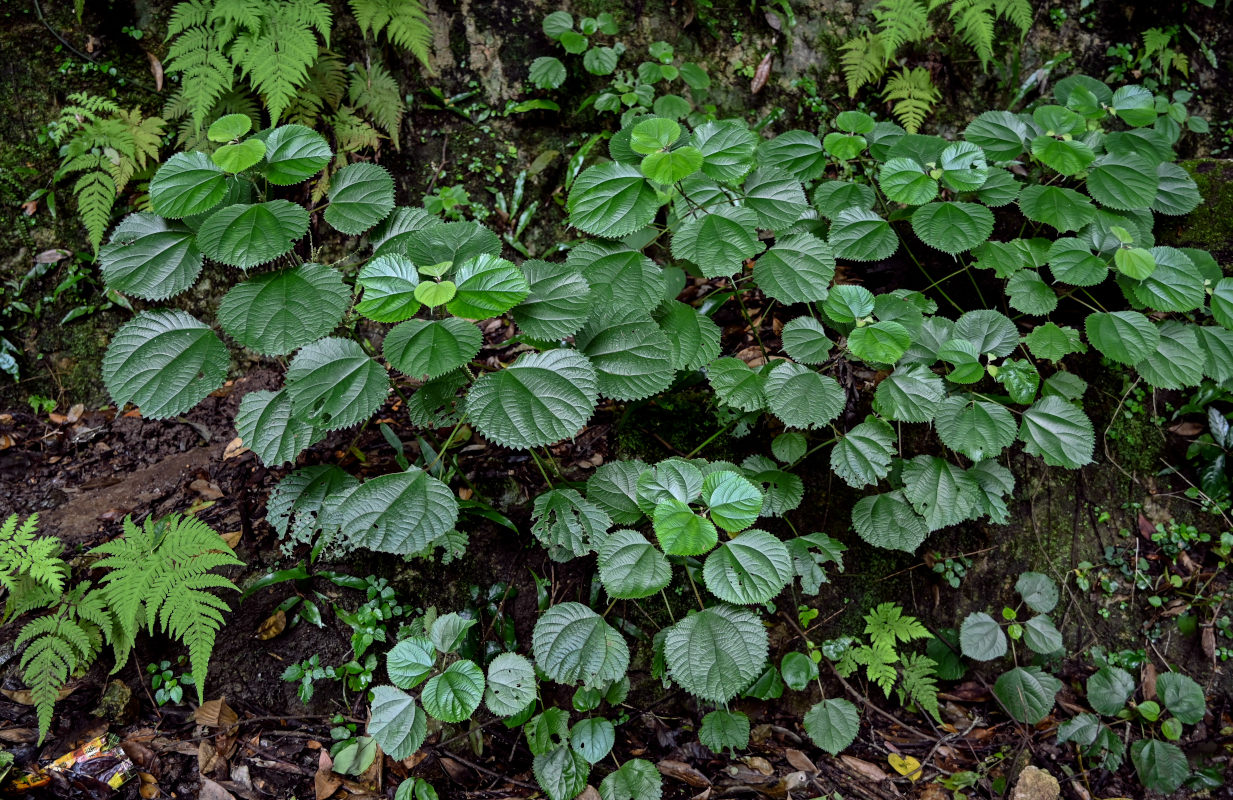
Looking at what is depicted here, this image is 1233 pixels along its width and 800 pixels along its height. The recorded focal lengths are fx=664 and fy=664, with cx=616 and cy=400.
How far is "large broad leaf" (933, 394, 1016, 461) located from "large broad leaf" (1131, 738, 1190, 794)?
128cm

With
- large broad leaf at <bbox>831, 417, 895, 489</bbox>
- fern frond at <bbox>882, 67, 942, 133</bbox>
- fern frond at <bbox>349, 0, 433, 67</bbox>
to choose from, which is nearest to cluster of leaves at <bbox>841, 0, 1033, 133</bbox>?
fern frond at <bbox>882, 67, 942, 133</bbox>

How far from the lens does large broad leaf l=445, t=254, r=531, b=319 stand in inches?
73.6

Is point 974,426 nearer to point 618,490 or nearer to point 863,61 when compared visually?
point 618,490

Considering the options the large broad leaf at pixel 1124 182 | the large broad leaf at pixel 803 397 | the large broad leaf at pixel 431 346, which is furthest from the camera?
the large broad leaf at pixel 1124 182

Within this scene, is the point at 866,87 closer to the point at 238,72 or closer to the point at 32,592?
the point at 238,72

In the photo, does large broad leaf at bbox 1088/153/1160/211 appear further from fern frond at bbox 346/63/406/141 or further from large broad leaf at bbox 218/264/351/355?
fern frond at bbox 346/63/406/141

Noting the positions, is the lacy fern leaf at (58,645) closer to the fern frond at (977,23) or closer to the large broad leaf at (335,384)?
the large broad leaf at (335,384)

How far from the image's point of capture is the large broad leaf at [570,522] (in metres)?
2.14

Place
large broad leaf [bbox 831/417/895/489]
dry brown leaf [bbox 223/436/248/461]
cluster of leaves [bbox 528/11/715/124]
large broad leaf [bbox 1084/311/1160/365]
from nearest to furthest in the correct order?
large broad leaf [bbox 831/417/895/489] → large broad leaf [bbox 1084/311/1160/365] → dry brown leaf [bbox 223/436/248/461] → cluster of leaves [bbox 528/11/715/124]

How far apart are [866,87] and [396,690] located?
374 cm

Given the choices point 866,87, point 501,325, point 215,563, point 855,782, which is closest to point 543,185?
point 501,325

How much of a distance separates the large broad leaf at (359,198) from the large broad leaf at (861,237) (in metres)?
1.65

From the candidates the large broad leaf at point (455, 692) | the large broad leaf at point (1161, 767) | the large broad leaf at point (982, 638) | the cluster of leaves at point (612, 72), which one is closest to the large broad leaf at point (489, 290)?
the large broad leaf at point (455, 692)

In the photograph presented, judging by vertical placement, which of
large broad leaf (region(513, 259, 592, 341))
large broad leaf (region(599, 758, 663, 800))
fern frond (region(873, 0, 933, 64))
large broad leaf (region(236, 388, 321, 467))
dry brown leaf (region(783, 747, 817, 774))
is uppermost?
fern frond (region(873, 0, 933, 64))
